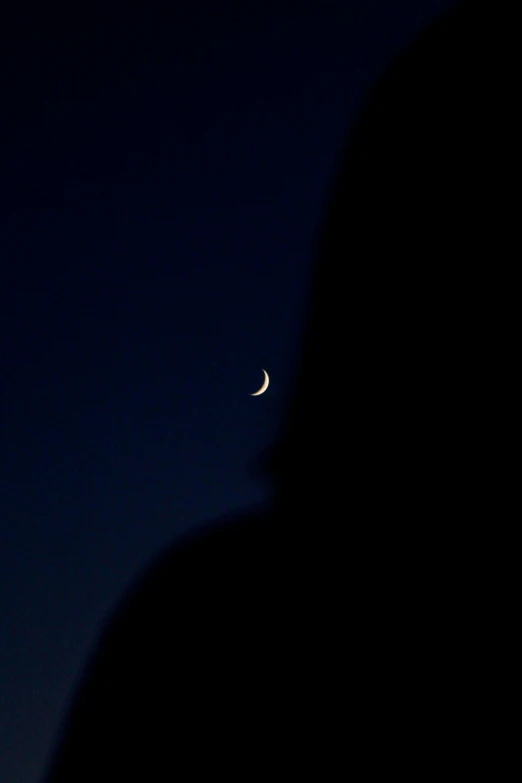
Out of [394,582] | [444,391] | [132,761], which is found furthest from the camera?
[132,761]

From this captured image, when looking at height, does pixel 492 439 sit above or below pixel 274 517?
below

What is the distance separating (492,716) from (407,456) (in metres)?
0.69

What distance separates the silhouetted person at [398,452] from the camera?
63.5 inches

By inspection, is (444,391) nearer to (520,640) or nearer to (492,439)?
(492,439)

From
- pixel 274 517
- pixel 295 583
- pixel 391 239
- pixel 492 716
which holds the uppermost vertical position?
pixel 391 239

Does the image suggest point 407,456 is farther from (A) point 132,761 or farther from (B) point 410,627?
(A) point 132,761

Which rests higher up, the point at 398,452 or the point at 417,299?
the point at 417,299

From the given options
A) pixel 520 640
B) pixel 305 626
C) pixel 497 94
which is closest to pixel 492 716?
pixel 520 640

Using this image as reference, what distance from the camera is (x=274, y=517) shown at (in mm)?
2781

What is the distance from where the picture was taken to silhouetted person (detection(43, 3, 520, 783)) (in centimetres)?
161

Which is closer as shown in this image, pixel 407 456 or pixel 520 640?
Result: pixel 520 640

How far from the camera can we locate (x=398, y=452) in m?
1.90

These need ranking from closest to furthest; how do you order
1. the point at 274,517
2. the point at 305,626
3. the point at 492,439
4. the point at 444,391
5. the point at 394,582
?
the point at 492,439
the point at 444,391
the point at 394,582
the point at 305,626
the point at 274,517

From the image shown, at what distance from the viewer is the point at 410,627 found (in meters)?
1.78
